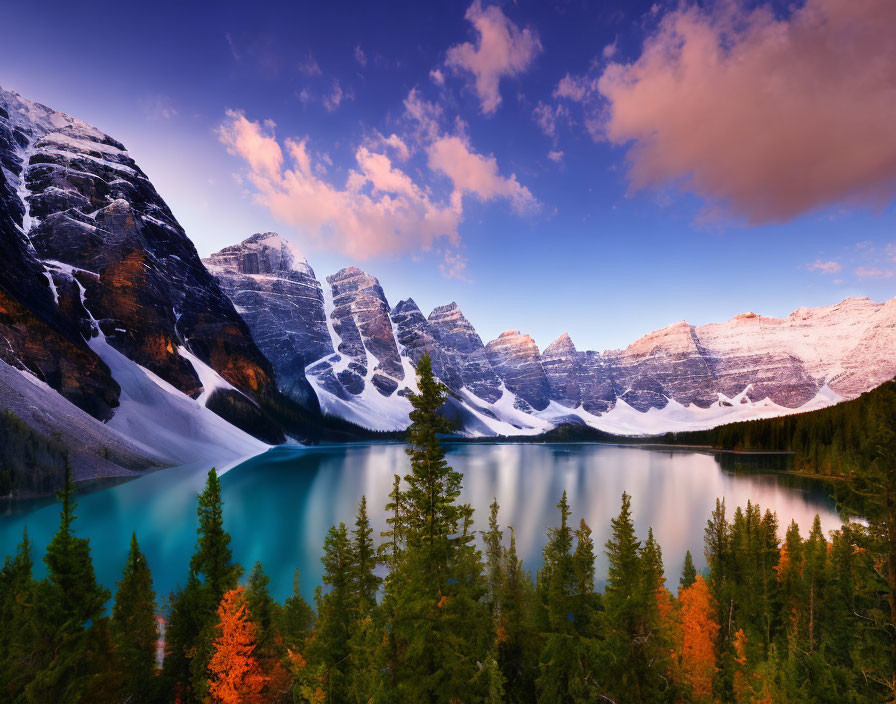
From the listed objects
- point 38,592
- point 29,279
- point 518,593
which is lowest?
point 518,593

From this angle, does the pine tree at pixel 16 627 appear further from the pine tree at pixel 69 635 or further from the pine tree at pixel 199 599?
the pine tree at pixel 199 599

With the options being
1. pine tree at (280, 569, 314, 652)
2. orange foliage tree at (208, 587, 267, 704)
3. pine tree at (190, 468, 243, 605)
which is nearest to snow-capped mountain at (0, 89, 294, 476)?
pine tree at (280, 569, 314, 652)

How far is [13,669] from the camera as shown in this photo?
13750mm

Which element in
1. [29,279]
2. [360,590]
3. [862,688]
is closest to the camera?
[862,688]

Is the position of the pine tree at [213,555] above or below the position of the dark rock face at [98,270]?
below

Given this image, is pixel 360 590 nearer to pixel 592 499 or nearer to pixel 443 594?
pixel 443 594

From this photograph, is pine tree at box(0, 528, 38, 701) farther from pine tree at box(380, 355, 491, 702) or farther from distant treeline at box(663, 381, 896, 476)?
distant treeline at box(663, 381, 896, 476)

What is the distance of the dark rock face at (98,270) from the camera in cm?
9369

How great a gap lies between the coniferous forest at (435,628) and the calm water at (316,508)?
12035 millimetres

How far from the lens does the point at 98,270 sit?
134 metres

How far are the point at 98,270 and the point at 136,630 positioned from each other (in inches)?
6070

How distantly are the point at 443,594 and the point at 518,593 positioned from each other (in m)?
12.9

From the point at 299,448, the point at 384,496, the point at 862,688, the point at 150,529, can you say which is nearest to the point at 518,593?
the point at 862,688

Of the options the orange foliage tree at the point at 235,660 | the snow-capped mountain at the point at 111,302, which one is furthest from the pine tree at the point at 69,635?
the snow-capped mountain at the point at 111,302
